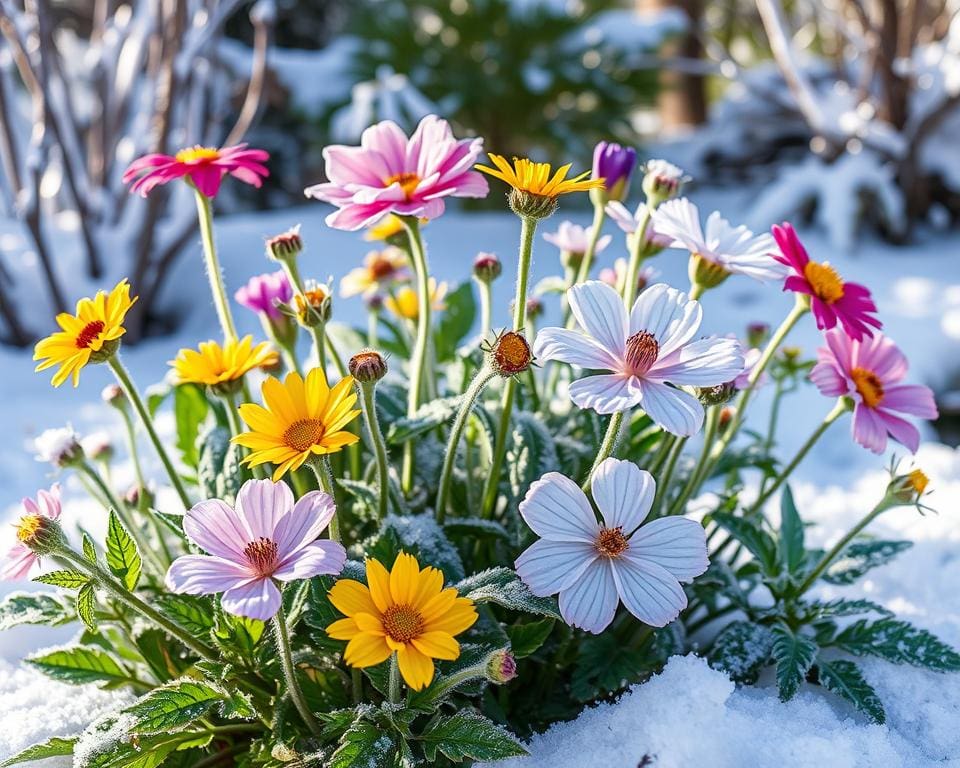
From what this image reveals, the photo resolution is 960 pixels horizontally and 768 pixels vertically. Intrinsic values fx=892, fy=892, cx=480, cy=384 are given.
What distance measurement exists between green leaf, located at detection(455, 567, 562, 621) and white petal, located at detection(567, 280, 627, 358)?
0.65 ft

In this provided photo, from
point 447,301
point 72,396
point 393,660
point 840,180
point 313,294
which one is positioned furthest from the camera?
point 840,180


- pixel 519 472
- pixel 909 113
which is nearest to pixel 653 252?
pixel 519 472

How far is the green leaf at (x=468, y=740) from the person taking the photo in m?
0.65

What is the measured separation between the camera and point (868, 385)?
32.8 inches

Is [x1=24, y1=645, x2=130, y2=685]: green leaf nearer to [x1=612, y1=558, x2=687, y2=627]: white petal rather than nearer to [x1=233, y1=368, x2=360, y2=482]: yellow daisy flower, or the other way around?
[x1=233, y1=368, x2=360, y2=482]: yellow daisy flower

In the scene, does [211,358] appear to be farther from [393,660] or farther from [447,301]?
[447,301]

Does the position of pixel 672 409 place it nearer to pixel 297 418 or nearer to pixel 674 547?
pixel 674 547

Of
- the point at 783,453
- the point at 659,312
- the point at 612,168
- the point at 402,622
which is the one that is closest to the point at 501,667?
the point at 402,622

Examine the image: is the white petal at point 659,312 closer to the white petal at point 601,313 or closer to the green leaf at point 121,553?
the white petal at point 601,313

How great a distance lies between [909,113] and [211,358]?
267cm

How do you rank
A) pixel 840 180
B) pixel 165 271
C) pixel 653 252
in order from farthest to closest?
pixel 840 180 → pixel 165 271 → pixel 653 252

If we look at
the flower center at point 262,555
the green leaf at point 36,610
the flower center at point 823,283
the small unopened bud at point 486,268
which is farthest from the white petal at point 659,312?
the green leaf at point 36,610

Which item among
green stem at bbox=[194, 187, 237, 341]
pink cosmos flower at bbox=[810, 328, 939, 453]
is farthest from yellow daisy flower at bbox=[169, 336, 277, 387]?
pink cosmos flower at bbox=[810, 328, 939, 453]

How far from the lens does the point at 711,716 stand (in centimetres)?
73
